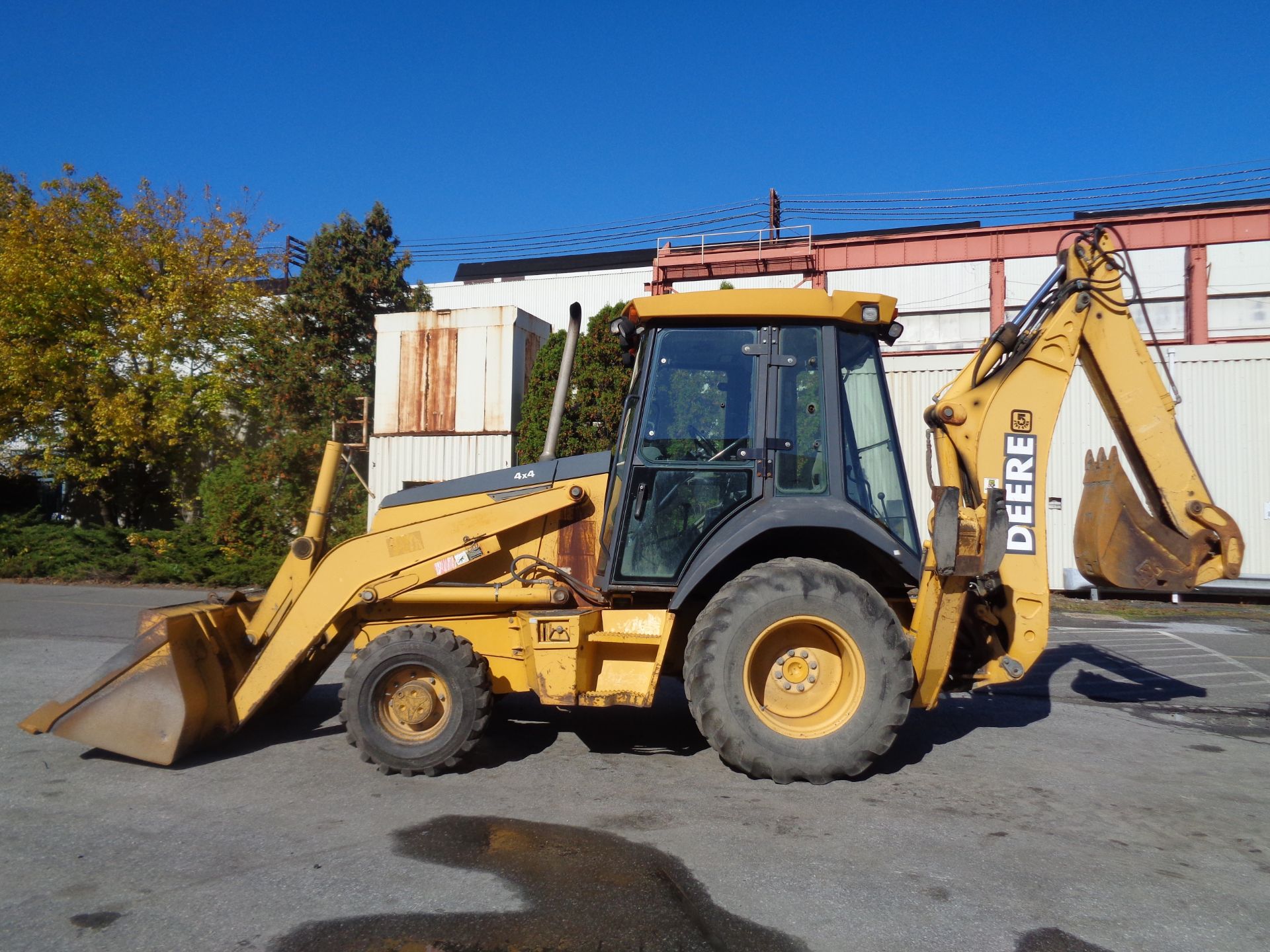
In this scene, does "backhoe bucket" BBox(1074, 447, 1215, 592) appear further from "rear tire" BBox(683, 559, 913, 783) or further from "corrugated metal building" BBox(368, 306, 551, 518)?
"corrugated metal building" BBox(368, 306, 551, 518)

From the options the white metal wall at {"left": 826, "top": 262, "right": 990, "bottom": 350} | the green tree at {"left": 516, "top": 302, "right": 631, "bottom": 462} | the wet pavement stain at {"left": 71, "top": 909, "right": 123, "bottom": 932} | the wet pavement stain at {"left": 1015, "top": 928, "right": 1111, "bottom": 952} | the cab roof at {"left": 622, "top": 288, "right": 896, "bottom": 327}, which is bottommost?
the wet pavement stain at {"left": 71, "top": 909, "right": 123, "bottom": 932}

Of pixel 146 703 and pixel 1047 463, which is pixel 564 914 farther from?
pixel 1047 463

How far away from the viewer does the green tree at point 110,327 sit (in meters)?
18.0

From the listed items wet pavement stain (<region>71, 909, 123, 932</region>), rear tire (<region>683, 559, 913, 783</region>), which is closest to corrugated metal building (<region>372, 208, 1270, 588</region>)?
rear tire (<region>683, 559, 913, 783</region>)

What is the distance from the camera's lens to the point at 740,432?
5242 millimetres

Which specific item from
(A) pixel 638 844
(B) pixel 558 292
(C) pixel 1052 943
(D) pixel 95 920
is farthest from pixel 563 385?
(B) pixel 558 292

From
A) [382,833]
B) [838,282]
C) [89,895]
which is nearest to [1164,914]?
[382,833]

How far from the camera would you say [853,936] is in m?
3.23

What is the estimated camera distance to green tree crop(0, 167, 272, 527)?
18.0 metres

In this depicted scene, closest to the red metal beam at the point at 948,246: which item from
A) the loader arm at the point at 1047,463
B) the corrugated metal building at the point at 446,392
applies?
the corrugated metal building at the point at 446,392

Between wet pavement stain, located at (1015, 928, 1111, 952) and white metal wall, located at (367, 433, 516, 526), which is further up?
white metal wall, located at (367, 433, 516, 526)

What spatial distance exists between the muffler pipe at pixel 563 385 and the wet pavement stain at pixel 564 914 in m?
2.40

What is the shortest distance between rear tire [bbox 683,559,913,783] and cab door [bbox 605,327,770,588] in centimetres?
47

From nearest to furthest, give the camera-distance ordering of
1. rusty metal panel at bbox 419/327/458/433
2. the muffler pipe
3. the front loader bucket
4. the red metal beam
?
1. the front loader bucket
2. the muffler pipe
3. rusty metal panel at bbox 419/327/458/433
4. the red metal beam
